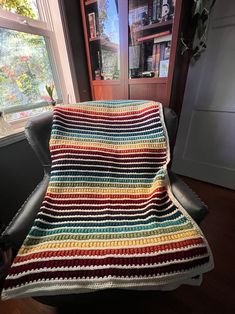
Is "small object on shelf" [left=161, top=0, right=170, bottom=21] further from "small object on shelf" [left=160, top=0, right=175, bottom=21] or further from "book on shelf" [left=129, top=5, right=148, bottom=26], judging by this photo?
"book on shelf" [left=129, top=5, right=148, bottom=26]

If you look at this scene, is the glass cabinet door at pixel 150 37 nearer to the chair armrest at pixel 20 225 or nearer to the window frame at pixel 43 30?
the window frame at pixel 43 30

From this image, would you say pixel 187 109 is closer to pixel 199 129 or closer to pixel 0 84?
pixel 199 129

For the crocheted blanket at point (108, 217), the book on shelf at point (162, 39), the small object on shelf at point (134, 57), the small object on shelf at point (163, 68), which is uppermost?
the book on shelf at point (162, 39)

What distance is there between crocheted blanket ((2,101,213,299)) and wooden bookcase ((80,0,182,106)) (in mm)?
347

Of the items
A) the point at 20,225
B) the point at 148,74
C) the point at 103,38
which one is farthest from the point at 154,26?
the point at 20,225

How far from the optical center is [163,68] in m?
1.13

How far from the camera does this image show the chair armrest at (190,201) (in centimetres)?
63

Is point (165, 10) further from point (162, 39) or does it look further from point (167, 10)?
point (162, 39)

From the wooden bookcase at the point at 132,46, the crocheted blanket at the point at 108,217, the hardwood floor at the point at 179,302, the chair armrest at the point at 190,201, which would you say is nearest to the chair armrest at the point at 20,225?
the crocheted blanket at the point at 108,217

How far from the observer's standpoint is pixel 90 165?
2.77 feet

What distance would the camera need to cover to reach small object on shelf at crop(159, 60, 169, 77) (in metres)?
1.11

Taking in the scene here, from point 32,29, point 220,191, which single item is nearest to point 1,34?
point 32,29

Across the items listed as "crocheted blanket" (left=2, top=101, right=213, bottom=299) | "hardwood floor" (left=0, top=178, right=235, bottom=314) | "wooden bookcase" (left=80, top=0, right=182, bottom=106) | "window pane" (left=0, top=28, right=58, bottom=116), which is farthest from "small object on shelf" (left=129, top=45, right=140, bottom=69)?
"hardwood floor" (left=0, top=178, right=235, bottom=314)

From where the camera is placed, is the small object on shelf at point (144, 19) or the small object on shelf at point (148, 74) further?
the small object on shelf at point (148, 74)
